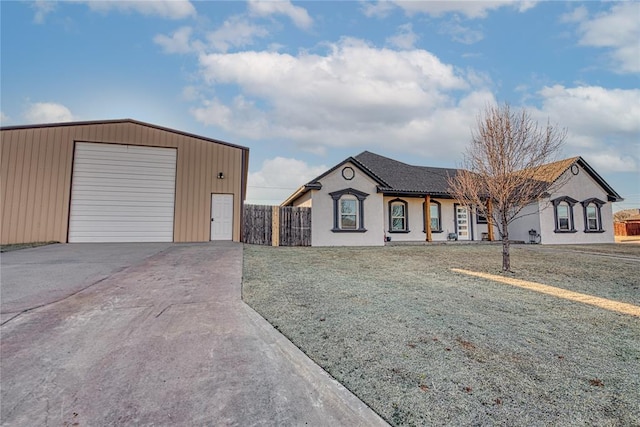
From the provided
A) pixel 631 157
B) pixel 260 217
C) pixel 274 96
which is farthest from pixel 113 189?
pixel 631 157

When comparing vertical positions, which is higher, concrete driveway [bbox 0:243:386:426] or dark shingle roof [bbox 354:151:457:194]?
dark shingle roof [bbox 354:151:457:194]

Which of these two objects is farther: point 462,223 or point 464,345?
point 462,223

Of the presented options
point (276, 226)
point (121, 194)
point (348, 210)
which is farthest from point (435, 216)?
point (121, 194)

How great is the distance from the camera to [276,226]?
13.3 m

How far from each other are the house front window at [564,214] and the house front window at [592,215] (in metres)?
1.09

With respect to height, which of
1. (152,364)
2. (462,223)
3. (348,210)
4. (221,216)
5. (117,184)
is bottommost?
(152,364)

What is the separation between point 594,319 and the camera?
13.2 feet

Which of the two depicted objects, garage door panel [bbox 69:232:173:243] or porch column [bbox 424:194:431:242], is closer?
garage door panel [bbox 69:232:173:243]

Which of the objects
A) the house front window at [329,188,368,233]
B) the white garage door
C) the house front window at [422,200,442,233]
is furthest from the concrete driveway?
the house front window at [422,200,442,233]

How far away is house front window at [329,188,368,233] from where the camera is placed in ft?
45.7

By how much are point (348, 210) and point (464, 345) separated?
11.2 meters

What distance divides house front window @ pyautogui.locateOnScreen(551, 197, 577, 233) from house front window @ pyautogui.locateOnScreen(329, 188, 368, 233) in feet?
37.4

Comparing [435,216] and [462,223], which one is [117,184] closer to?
[435,216]

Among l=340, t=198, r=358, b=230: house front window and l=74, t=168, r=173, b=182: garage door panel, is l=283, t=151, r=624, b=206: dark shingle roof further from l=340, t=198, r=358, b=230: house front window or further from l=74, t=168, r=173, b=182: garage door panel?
l=74, t=168, r=173, b=182: garage door panel
